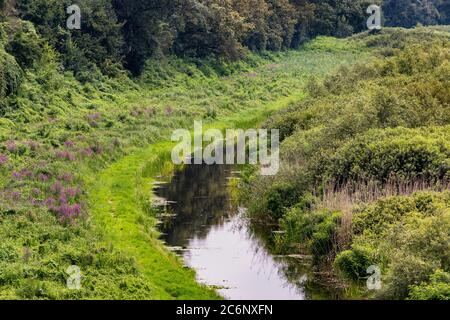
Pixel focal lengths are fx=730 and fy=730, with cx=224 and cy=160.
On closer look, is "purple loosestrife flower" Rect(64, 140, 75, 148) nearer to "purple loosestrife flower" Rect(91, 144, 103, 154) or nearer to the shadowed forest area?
the shadowed forest area

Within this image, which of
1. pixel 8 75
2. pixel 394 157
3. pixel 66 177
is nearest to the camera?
pixel 394 157

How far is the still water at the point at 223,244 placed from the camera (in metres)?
24.6

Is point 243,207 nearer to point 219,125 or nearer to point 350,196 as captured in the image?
point 350,196

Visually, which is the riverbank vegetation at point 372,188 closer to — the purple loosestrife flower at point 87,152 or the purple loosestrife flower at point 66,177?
the purple loosestrife flower at point 66,177

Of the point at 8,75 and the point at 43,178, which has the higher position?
the point at 8,75

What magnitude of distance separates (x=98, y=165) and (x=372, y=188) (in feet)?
48.4

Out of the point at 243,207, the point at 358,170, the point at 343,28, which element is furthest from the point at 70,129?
the point at 343,28

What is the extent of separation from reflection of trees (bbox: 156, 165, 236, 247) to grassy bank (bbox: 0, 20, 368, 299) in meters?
1.02

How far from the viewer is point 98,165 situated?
37.0 metres

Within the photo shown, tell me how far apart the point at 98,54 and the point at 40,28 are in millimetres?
6154

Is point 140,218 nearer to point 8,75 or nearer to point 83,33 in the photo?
point 8,75

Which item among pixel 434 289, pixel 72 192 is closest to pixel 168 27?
pixel 72 192

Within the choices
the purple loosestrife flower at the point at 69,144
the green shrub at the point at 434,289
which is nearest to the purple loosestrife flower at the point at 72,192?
the purple loosestrife flower at the point at 69,144

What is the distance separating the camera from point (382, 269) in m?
22.8
